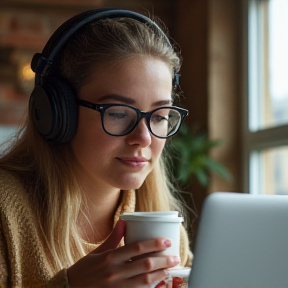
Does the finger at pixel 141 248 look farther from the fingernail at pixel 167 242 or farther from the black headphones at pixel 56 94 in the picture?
the black headphones at pixel 56 94

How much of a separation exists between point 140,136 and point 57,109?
7.8 inches

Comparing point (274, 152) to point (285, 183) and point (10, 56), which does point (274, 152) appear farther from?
point (10, 56)

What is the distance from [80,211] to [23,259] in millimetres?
188

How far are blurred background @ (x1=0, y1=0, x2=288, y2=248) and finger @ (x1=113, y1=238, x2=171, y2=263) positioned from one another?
8.31ft

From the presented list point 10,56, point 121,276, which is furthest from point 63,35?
point 10,56

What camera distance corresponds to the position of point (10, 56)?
200 inches

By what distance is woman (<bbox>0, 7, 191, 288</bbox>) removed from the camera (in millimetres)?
1146

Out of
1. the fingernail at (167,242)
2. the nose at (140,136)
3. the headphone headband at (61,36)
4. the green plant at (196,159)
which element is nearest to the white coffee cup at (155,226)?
the fingernail at (167,242)

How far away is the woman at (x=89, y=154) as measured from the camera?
1146 mm

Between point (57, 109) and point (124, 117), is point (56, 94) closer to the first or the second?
point (57, 109)

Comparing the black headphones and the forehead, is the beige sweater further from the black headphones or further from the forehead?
the forehead

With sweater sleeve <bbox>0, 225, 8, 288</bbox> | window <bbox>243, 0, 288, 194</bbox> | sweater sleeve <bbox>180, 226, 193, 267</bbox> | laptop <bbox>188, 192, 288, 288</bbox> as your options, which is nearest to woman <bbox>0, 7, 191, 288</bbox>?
sweater sleeve <bbox>0, 225, 8, 288</bbox>

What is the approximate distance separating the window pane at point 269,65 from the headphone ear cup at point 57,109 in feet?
8.00

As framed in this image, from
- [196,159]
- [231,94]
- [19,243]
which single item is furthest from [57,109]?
[231,94]
